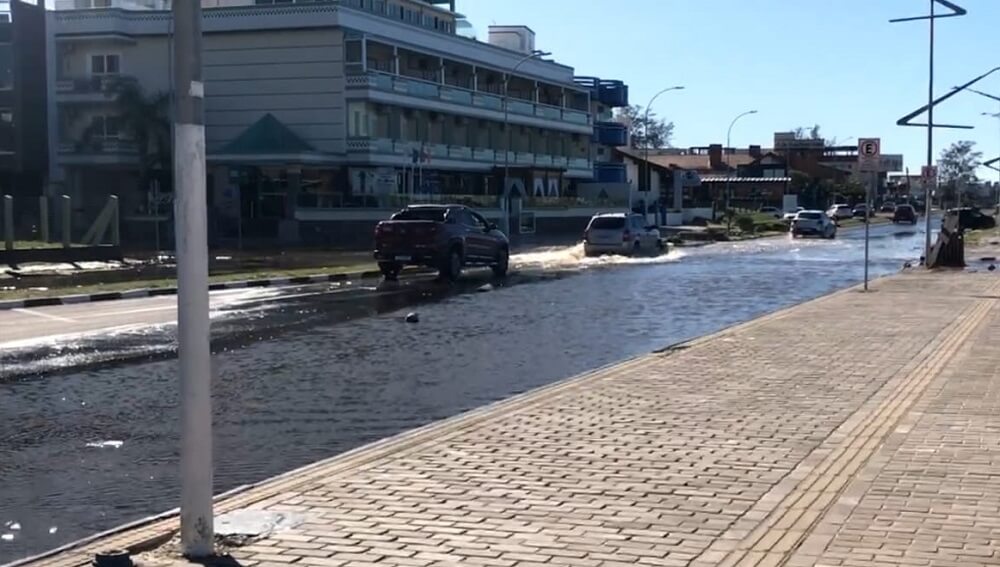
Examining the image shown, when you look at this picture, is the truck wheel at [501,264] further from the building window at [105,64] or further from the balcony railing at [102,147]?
the building window at [105,64]

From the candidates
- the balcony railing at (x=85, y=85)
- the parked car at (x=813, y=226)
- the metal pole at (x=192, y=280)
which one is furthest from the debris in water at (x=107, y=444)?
the parked car at (x=813, y=226)

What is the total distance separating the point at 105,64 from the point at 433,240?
44331 mm

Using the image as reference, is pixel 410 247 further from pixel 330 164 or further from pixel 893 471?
pixel 330 164

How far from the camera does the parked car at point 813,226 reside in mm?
68625

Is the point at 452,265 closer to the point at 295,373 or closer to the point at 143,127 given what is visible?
the point at 295,373

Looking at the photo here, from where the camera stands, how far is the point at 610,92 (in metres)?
108

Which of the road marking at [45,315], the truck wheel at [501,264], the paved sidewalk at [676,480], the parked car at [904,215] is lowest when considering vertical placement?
the road marking at [45,315]

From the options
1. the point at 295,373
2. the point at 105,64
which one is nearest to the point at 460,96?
the point at 105,64

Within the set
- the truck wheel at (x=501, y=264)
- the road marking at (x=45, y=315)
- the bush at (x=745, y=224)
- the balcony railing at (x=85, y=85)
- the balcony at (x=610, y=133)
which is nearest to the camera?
the road marking at (x=45, y=315)

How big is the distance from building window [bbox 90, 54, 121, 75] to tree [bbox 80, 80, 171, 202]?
111 inches

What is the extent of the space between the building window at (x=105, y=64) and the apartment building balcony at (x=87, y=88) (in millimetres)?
1860

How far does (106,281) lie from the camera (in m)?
30.3

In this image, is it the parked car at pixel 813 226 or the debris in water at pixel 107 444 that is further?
the parked car at pixel 813 226

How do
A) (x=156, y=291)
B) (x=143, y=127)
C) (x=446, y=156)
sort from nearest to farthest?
(x=156, y=291)
(x=143, y=127)
(x=446, y=156)
